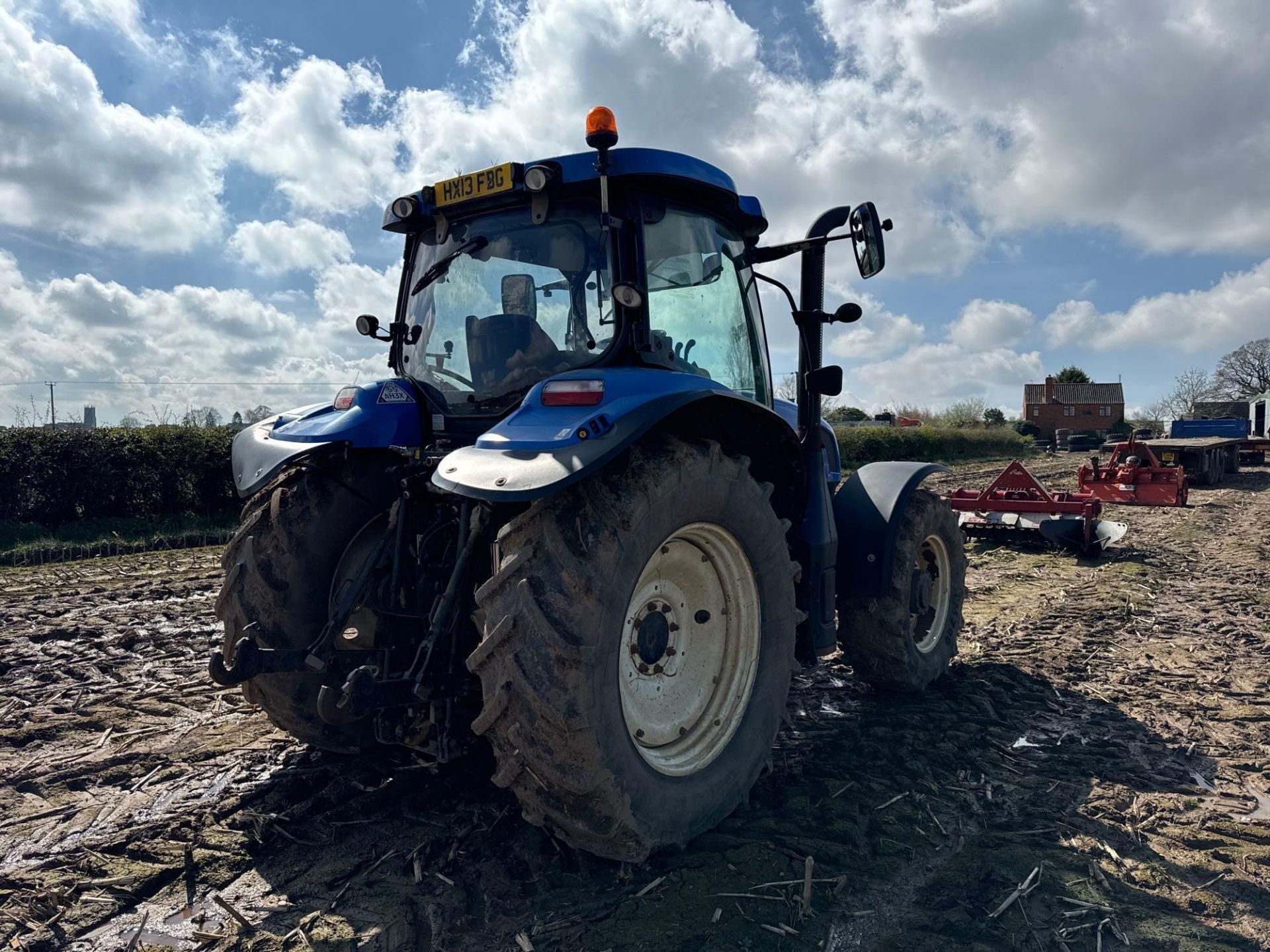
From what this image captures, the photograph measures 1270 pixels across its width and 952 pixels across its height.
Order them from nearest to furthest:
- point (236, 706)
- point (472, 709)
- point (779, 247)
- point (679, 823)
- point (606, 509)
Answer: point (606, 509) < point (679, 823) < point (472, 709) < point (779, 247) < point (236, 706)

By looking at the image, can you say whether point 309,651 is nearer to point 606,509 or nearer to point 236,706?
point 606,509

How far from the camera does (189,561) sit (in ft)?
29.8

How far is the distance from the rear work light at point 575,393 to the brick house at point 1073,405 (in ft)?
215

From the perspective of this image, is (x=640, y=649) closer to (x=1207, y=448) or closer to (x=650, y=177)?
(x=650, y=177)

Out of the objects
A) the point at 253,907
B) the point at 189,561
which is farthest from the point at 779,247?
the point at 189,561

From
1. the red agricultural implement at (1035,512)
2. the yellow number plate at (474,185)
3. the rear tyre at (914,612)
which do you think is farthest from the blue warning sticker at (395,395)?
the red agricultural implement at (1035,512)

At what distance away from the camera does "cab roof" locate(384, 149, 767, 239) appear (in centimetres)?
315

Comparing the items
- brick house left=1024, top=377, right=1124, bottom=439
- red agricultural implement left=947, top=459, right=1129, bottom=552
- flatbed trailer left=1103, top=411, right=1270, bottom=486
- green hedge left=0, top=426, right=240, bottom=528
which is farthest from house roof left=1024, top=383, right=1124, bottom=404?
green hedge left=0, top=426, right=240, bottom=528

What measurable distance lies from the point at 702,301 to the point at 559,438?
1442 mm

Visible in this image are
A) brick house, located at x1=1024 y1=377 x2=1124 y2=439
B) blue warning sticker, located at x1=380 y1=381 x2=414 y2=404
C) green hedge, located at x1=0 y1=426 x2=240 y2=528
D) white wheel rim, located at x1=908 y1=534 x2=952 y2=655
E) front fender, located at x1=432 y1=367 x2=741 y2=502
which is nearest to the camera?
front fender, located at x1=432 y1=367 x2=741 y2=502

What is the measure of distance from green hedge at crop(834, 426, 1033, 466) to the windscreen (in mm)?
20700

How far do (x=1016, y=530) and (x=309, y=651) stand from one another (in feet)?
27.7

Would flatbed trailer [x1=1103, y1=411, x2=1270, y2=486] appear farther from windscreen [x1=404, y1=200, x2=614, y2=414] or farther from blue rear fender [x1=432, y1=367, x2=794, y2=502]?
blue rear fender [x1=432, y1=367, x2=794, y2=502]

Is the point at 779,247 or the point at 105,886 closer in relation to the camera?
the point at 105,886
